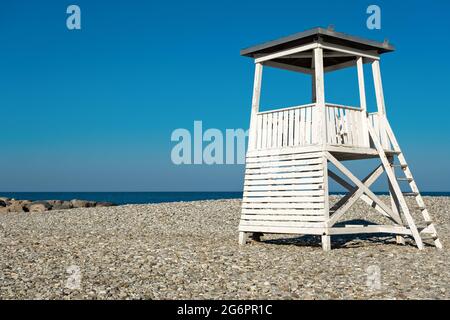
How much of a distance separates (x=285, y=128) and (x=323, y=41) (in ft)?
7.87

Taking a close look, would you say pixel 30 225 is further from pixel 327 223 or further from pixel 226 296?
pixel 226 296

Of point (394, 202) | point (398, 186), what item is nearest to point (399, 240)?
point (394, 202)

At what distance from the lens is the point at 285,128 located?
46.4 ft

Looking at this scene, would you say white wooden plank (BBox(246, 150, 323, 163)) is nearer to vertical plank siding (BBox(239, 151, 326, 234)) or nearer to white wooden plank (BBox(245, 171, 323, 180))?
vertical plank siding (BBox(239, 151, 326, 234))

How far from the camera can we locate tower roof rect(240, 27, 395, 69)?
13.5m

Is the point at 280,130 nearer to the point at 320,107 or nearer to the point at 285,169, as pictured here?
the point at 285,169

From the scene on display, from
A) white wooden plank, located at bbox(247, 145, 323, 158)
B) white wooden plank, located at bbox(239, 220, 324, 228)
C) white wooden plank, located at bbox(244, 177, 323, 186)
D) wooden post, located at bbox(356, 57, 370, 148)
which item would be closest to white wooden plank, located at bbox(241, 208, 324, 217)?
white wooden plank, located at bbox(239, 220, 324, 228)

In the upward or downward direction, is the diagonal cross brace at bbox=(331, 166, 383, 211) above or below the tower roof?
below

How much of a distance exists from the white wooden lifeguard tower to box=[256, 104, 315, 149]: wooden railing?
0.03 m

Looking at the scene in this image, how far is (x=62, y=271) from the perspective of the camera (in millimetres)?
10023

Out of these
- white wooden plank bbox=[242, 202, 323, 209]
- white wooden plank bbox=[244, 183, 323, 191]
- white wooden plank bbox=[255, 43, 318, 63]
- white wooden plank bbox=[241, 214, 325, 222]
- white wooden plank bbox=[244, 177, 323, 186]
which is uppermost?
white wooden plank bbox=[255, 43, 318, 63]

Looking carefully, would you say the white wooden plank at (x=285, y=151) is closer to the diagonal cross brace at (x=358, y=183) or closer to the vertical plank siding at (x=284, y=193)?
the vertical plank siding at (x=284, y=193)
